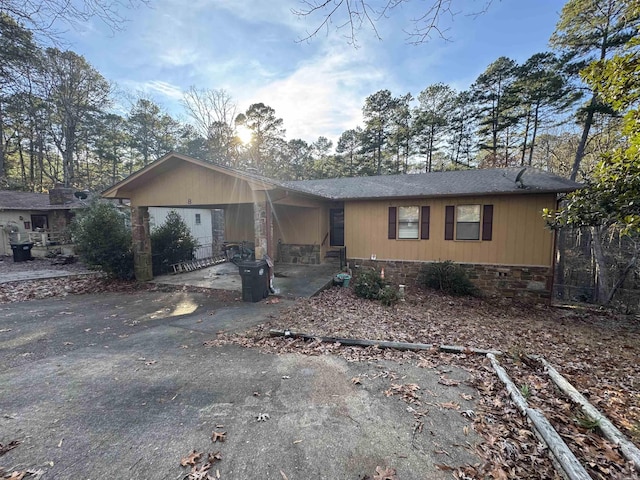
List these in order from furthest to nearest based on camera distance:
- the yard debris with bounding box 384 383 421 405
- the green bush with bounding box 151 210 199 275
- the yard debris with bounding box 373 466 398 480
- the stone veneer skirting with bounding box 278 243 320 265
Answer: the stone veneer skirting with bounding box 278 243 320 265
the green bush with bounding box 151 210 199 275
the yard debris with bounding box 384 383 421 405
the yard debris with bounding box 373 466 398 480

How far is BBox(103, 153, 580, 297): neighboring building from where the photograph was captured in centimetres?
776

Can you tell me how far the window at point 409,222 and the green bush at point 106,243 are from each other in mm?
9331

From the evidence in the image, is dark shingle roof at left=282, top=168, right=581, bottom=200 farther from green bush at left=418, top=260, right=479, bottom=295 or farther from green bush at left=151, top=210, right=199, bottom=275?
green bush at left=151, top=210, right=199, bottom=275

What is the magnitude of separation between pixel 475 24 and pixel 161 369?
5.91 metres

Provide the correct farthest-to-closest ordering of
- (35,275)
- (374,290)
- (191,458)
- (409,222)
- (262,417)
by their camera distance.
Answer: (35,275) < (409,222) < (374,290) < (262,417) < (191,458)

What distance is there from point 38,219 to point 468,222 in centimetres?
2306

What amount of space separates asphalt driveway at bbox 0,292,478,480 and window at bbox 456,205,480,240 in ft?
22.5

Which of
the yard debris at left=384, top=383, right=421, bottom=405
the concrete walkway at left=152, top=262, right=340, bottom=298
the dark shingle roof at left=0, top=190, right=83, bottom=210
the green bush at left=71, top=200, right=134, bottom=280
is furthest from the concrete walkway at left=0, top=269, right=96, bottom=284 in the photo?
the yard debris at left=384, top=383, right=421, bottom=405

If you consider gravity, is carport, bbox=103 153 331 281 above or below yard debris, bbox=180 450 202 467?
above

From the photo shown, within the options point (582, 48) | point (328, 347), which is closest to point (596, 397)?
point (328, 347)

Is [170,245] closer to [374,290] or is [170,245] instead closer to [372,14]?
[374,290]

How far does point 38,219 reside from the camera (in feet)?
53.7

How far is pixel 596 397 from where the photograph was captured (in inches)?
121

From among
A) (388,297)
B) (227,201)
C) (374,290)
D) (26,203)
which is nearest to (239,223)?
(227,201)
